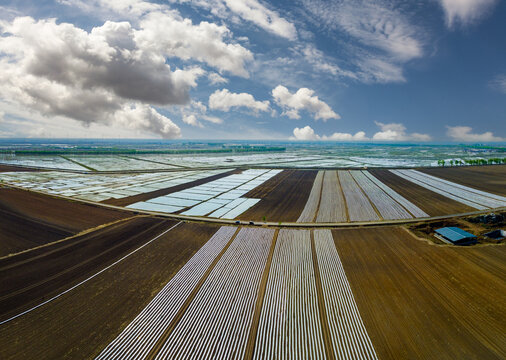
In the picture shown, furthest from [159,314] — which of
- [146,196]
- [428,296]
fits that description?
[146,196]

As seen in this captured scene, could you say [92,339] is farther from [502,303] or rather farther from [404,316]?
[502,303]

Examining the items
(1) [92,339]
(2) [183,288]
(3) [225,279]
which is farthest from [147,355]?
(3) [225,279]

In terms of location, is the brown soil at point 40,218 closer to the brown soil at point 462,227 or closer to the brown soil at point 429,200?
the brown soil at point 462,227

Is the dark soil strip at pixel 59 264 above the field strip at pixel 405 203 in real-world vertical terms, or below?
below

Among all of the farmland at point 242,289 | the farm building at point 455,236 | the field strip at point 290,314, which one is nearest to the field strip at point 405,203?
the farmland at point 242,289

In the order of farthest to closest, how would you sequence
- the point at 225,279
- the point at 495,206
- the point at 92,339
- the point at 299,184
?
the point at 299,184 < the point at 495,206 < the point at 225,279 < the point at 92,339

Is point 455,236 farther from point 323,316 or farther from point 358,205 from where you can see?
point 323,316

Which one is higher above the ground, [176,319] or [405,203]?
[405,203]
